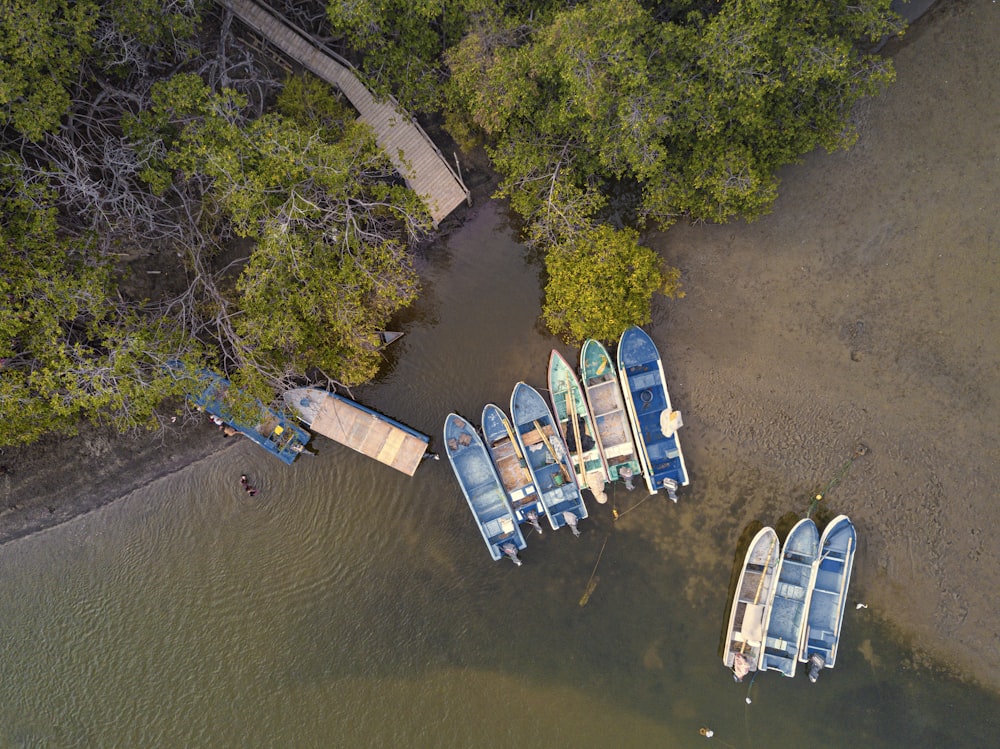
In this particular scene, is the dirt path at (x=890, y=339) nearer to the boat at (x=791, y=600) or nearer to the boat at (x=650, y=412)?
the boat at (x=650, y=412)

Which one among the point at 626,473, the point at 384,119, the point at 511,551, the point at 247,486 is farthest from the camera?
the point at 247,486

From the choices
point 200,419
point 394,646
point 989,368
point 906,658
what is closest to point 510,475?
point 394,646

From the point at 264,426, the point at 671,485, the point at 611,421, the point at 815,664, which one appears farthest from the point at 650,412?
the point at 264,426

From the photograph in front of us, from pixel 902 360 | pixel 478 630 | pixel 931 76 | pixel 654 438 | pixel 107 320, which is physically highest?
pixel 931 76

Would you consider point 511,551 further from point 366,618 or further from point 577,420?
point 366,618

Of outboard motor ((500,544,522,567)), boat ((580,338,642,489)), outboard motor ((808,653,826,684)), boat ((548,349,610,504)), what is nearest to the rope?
boat ((548,349,610,504))

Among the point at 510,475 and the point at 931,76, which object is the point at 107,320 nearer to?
the point at 510,475
